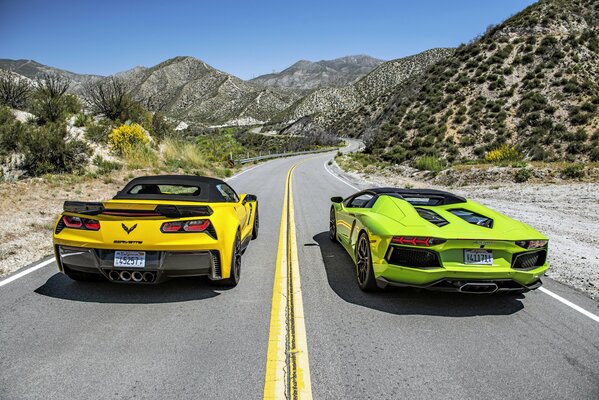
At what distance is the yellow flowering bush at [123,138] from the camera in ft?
60.8

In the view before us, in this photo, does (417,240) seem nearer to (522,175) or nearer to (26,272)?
(26,272)

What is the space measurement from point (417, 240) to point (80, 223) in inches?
147

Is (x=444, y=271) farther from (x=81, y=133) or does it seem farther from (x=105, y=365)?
(x=81, y=133)

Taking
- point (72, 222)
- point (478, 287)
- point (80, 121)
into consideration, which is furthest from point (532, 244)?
point (80, 121)

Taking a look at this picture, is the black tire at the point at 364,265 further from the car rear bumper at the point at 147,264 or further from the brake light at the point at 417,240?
the car rear bumper at the point at 147,264

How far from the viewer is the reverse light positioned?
4.27 meters

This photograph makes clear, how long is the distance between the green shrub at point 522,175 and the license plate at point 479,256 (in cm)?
1518

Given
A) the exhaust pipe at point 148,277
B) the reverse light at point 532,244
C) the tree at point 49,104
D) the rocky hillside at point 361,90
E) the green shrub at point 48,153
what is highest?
the rocky hillside at point 361,90

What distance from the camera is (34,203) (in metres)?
9.96

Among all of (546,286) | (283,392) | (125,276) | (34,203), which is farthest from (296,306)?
(34,203)

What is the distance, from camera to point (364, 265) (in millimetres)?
4941

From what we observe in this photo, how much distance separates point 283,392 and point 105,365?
147 cm

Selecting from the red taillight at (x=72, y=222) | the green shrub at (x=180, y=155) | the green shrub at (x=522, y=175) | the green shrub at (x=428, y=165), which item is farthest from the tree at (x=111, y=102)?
the green shrub at (x=522, y=175)

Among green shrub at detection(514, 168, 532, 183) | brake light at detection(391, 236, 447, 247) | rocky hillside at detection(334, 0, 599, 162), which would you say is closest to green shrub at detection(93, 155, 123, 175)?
brake light at detection(391, 236, 447, 247)
